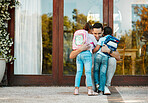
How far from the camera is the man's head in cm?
393

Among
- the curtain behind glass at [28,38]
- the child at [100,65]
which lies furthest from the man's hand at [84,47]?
the curtain behind glass at [28,38]

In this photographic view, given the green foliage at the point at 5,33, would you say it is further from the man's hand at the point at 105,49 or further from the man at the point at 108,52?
the man's hand at the point at 105,49

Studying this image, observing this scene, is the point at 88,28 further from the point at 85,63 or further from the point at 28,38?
the point at 28,38

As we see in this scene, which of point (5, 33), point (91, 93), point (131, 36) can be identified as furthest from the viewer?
point (131, 36)

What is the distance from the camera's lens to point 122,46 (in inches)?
194

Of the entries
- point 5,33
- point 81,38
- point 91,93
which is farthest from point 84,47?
point 5,33

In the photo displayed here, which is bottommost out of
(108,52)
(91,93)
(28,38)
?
(91,93)

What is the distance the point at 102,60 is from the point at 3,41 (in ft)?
6.19

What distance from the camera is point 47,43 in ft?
16.3

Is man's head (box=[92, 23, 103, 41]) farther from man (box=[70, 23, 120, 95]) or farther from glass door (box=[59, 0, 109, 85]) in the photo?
glass door (box=[59, 0, 109, 85])

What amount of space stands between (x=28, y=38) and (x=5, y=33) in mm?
420

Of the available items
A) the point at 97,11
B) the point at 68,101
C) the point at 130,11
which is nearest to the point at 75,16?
the point at 97,11

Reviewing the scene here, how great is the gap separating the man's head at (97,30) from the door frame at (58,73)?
0.96 meters

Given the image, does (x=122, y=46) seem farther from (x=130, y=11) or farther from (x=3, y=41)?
(x=3, y=41)
